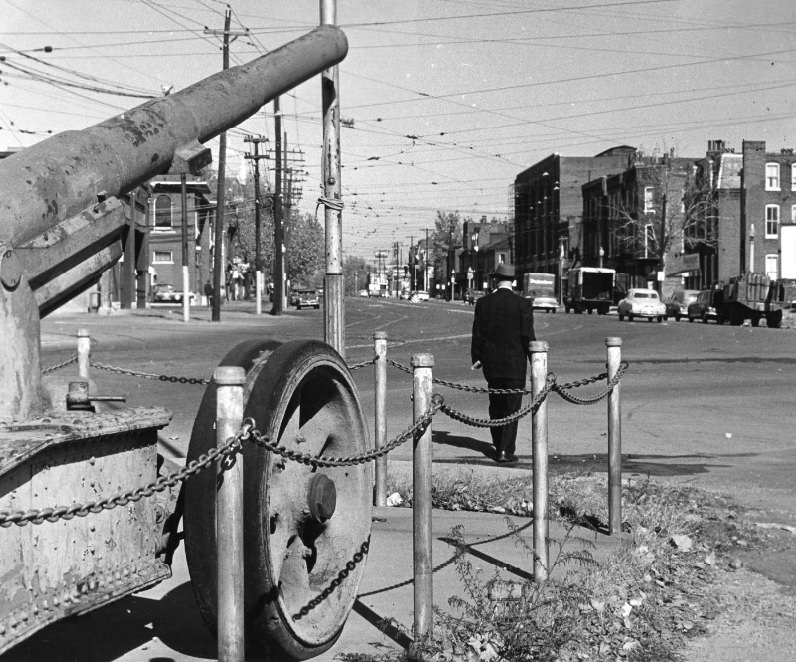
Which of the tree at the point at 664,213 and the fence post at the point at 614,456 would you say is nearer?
the fence post at the point at 614,456

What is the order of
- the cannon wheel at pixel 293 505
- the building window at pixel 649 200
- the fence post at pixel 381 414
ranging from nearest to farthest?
1. the cannon wheel at pixel 293 505
2. the fence post at pixel 381 414
3. the building window at pixel 649 200

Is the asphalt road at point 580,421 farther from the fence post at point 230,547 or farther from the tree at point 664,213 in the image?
the tree at point 664,213

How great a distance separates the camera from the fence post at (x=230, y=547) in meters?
3.37

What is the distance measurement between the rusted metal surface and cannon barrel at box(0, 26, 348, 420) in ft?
0.90

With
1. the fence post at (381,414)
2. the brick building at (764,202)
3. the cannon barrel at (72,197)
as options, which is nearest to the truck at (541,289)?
the brick building at (764,202)

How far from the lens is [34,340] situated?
3.72 meters

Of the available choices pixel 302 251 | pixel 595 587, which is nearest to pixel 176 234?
pixel 302 251

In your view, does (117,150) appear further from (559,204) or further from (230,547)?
(559,204)

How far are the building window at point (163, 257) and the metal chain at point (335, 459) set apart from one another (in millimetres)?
87368

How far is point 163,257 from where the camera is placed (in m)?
90.5

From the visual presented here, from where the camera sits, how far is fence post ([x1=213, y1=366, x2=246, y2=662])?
11.0ft

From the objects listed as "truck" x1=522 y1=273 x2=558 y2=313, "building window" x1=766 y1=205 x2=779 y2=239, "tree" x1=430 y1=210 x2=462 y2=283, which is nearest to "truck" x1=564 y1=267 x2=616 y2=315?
"truck" x1=522 y1=273 x2=558 y2=313

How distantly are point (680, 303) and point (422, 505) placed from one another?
194 feet

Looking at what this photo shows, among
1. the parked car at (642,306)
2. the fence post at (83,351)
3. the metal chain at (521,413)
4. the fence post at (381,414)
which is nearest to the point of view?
the metal chain at (521,413)
